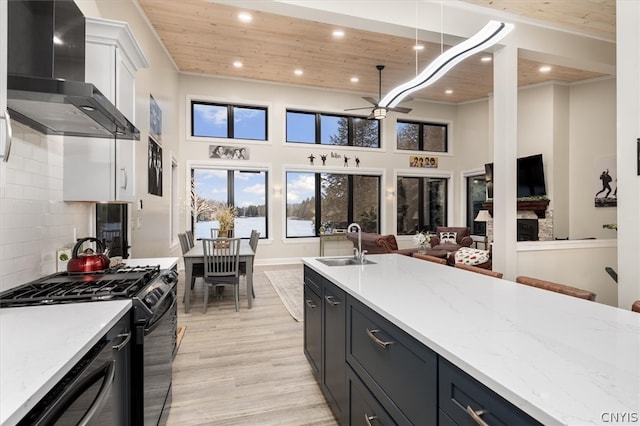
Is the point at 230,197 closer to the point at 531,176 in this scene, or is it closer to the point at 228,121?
the point at 228,121

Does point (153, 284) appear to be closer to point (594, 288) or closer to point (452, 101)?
point (594, 288)

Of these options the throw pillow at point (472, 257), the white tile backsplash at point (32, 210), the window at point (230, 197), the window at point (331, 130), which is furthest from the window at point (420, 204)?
the white tile backsplash at point (32, 210)

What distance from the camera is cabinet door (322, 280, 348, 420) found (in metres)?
1.83

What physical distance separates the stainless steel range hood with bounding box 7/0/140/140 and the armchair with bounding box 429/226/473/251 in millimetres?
7182

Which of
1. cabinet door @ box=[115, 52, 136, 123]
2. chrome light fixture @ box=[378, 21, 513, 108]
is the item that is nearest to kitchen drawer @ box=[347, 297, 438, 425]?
chrome light fixture @ box=[378, 21, 513, 108]

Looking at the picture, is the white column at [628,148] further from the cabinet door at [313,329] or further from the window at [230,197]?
the window at [230,197]

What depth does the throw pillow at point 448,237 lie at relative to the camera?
26.5 feet

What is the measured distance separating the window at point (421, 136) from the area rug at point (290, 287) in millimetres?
4799

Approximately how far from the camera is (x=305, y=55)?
19.6ft

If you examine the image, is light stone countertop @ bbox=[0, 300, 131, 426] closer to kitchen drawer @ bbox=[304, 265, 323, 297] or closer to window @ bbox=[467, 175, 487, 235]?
kitchen drawer @ bbox=[304, 265, 323, 297]

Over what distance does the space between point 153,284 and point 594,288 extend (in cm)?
536

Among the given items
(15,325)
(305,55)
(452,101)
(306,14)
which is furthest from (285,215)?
(15,325)

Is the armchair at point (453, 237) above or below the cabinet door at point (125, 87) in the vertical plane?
below

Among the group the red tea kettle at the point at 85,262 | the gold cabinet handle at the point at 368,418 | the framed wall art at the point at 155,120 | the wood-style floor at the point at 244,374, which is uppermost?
the framed wall art at the point at 155,120
